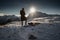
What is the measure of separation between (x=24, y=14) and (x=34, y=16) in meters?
1.90

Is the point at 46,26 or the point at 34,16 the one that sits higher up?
the point at 34,16

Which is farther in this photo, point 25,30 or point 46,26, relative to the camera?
point 46,26

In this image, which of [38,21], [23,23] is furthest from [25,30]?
[38,21]

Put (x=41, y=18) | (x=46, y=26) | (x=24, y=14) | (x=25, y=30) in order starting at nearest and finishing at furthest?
1. (x=25, y=30)
2. (x=46, y=26)
3. (x=24, y=14)
4. (x=41, y=18)

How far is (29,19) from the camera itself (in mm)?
16062

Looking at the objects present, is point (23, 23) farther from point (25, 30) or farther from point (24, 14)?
point (25, 30)

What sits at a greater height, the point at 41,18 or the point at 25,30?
the point at 41,18

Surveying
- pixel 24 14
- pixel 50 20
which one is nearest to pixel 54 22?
pixel 50 20

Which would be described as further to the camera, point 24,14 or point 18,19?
point 18,19

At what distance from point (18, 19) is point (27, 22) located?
6.56 feet

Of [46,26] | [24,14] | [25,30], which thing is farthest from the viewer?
[24,14]

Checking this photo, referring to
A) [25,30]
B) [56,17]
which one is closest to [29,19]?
[25,30]

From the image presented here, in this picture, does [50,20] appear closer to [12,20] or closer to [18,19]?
[18,19]

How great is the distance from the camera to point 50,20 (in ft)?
53.8
